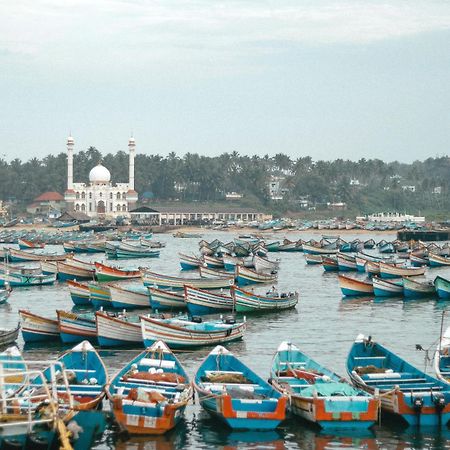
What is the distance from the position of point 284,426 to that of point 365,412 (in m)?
2.29

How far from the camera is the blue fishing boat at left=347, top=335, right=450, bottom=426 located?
28344mm

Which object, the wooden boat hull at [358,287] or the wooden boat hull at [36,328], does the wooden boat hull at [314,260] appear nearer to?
the wooden boat hull at [358,287]

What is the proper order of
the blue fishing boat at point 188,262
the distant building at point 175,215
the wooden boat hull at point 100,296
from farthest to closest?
1. the distant building at point 175,215
2. the blue fishing boat at point 188,262
3. the wooden boat hull at point 100,296

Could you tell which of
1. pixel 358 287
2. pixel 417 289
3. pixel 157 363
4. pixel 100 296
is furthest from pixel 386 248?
pixel 157 363

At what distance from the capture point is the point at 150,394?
91.5 ft

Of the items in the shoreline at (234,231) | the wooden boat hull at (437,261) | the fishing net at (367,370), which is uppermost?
the fishing net at (367,370)

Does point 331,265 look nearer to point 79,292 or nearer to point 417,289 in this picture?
point 417,289

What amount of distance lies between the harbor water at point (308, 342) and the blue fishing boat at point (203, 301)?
162cm

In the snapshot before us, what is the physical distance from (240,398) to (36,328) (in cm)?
1522

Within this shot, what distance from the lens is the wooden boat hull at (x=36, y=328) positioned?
4125 centimetres

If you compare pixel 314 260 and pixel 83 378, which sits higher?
pixel 83 378

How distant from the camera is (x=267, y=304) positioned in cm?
5331

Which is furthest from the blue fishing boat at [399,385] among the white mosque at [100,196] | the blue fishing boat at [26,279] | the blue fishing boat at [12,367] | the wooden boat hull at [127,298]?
the white mosque at [100,196]

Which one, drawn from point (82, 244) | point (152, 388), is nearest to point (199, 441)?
point (152, 388)
